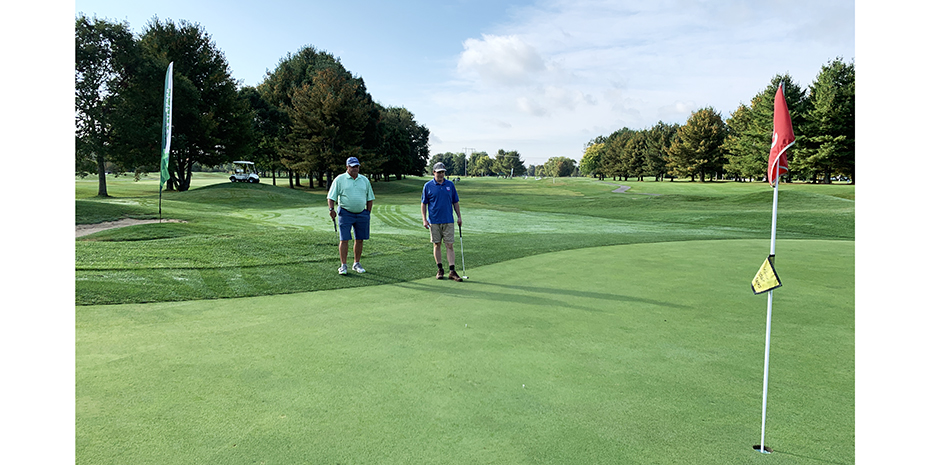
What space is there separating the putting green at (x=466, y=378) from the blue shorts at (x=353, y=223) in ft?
5.93

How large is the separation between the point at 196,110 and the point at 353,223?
35.5m

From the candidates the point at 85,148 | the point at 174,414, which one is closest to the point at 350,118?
the point at 85,148

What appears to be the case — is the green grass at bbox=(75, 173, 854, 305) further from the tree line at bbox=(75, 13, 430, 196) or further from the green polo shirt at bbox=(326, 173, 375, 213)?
the tree line at bbox=(75, 13, 430, 196)

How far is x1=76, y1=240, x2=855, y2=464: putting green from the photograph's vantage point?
277cm

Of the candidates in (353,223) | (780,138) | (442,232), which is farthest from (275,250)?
(780,138)

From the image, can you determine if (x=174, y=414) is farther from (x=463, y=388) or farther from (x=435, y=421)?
(x=463, y=388)

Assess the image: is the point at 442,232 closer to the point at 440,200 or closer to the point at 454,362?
the point at 440,200

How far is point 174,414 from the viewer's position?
Result: 3096mm

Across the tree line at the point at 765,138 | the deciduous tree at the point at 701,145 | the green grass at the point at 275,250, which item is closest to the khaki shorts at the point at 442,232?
the green grass at the point at 275,250

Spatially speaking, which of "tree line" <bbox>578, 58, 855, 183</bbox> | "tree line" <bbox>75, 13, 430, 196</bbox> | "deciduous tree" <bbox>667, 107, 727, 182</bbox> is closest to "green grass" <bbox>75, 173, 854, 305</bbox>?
"tree line" <bbox>578, 58, 855, 183</bbox>

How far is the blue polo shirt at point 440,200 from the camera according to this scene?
8305 mm

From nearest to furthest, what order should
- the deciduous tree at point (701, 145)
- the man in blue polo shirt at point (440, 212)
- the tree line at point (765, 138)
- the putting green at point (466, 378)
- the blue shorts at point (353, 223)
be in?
the putting green at point (466, 378)
the man in blue polo shirt at point (440, 212)
the blue shorts at point (353, 223)
the tree line at point (765, 138)
the deciduous tree at point (701, 145)

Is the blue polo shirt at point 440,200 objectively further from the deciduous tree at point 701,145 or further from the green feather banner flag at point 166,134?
the deciduous tree at point 701,145

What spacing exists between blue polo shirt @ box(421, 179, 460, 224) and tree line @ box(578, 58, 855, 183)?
3179 cm
